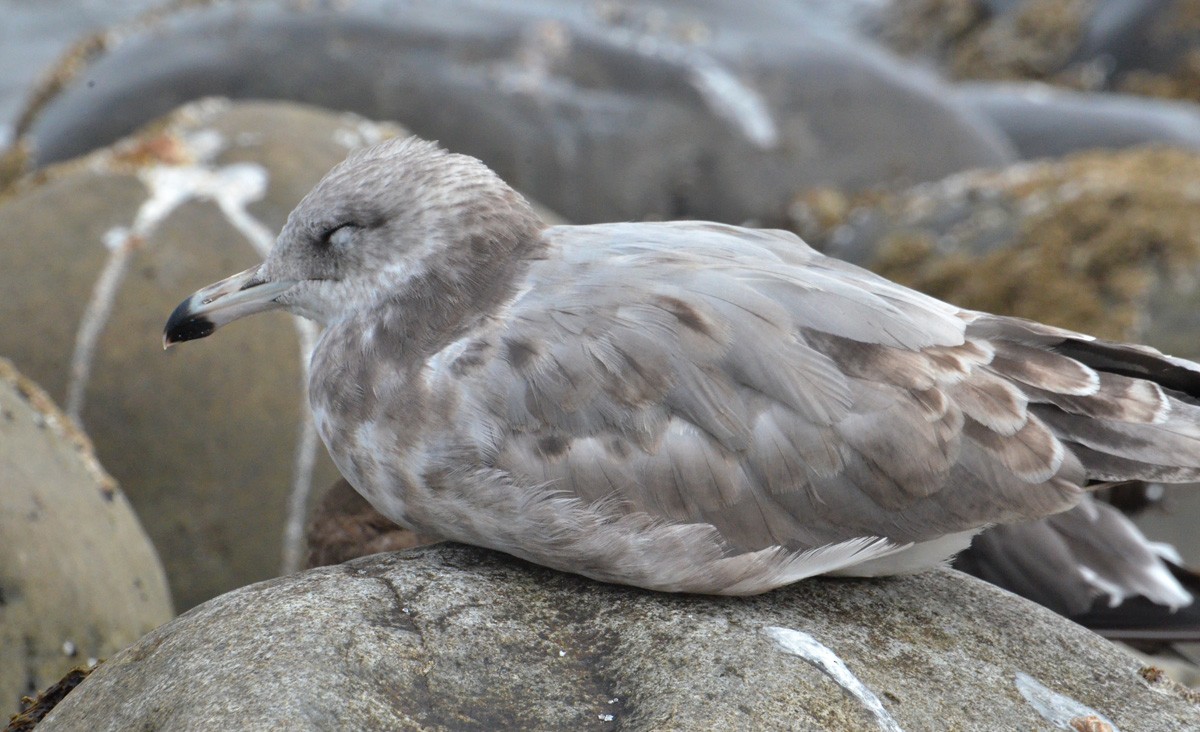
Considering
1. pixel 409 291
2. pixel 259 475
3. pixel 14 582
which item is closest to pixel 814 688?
pixel 409 291

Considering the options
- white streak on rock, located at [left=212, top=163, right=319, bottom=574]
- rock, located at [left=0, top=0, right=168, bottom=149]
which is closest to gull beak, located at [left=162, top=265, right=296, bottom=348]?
white streak on rock, located at [left=212, top=163, right=319, bottom=574]

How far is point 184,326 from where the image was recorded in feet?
12.6

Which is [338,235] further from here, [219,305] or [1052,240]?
[1052,240]

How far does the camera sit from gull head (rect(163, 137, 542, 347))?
3748mm

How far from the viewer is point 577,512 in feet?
11.1

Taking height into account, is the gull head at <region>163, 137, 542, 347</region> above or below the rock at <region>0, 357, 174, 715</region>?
above

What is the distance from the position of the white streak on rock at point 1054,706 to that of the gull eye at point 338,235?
2.21 metres

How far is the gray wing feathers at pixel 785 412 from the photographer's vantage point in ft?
11.2

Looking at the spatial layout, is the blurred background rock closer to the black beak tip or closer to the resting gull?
the black beak tip

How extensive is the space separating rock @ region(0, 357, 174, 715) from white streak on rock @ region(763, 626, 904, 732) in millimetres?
2209

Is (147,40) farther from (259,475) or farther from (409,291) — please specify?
(409,291)

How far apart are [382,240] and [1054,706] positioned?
2225mm

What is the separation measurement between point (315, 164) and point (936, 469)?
3964 mm

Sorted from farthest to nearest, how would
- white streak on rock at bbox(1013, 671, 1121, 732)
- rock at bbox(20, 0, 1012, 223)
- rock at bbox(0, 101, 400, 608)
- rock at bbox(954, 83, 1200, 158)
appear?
rock at bbox(954, 83, 1200, 158)
rock at bbox(20, 0, 1012, 223)
rock at bbox(0, 101, 400, 608)
white streak on rock at bbox(1013, 671, 1121, 732)
